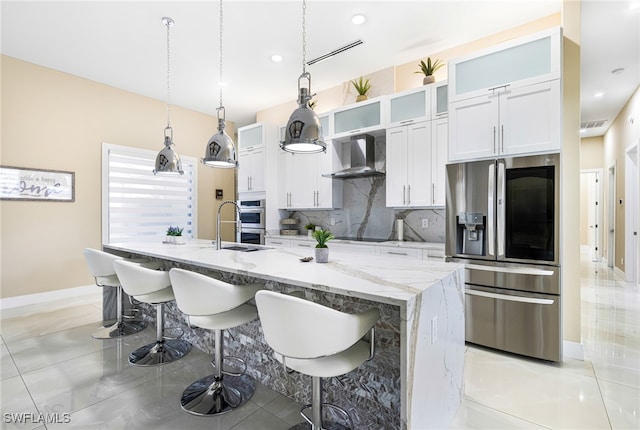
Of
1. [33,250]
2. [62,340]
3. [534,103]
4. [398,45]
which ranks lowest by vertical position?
[62,340]

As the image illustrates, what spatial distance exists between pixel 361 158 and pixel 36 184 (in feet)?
14.5

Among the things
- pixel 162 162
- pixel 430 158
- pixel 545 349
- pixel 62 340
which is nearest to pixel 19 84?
pixel 162 162

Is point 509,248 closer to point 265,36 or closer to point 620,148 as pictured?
point 265,36

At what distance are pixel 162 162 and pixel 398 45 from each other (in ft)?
10.1

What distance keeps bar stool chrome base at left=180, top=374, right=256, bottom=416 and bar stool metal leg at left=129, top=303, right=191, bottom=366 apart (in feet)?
1.77

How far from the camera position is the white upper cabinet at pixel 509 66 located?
98.2 inches

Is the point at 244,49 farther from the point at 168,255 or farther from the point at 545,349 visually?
the point at 545,349

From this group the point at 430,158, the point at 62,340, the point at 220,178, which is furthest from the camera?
the point at 220,178

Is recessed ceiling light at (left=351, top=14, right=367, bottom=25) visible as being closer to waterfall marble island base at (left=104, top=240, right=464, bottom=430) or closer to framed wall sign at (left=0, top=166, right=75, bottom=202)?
waterfall marble island base at (left=104, top=240, right=464, bottom=430)

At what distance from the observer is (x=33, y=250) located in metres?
4.07

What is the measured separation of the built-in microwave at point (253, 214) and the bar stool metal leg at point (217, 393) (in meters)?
2.99

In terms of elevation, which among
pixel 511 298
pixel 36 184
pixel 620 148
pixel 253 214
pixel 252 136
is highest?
pixel 252 136

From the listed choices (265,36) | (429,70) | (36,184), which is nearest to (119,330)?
(36,184)

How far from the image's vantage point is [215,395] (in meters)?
2.00
